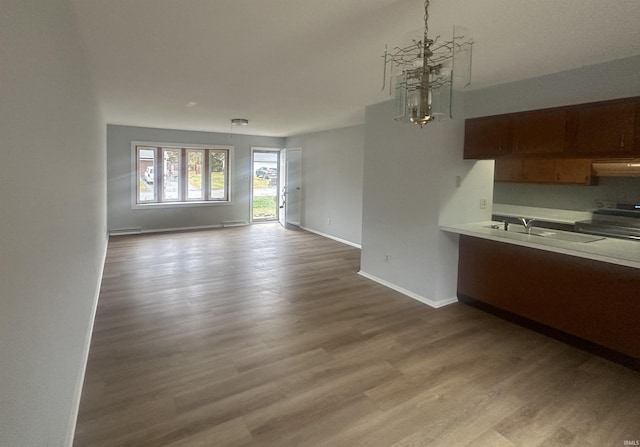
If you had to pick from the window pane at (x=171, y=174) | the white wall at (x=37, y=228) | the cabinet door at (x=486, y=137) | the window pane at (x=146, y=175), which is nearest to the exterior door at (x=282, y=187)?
the window pane at (x=171, y=174)

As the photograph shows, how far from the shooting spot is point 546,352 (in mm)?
2945

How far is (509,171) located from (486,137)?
2439 mm

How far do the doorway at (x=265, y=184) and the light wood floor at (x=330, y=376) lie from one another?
18.0ft

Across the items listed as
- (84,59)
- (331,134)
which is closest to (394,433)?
(84,59)

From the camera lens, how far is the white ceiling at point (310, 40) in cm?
202

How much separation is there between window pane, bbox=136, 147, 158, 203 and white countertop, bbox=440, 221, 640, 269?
674 centimetres

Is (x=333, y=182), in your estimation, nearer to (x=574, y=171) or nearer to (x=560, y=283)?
(x=574, y=171)

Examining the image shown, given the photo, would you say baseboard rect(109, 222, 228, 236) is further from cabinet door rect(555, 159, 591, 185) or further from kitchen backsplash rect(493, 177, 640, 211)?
cabinet door rect(555, 159, 591, 185)

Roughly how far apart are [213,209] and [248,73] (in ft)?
19.0

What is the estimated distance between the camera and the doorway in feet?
31.3

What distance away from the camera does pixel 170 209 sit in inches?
321

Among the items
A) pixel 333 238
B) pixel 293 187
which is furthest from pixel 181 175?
pixel 333 238

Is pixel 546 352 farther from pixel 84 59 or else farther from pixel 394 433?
pixel 84 59

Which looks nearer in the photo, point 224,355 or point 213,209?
point 224,355
